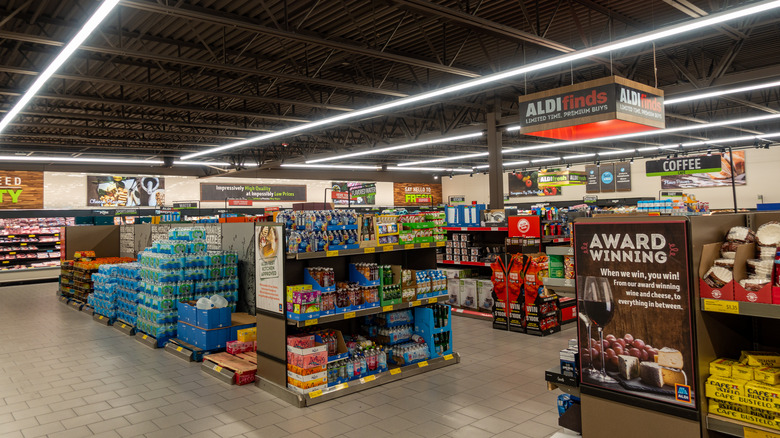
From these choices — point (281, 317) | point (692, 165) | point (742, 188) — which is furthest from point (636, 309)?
point (742, 188)

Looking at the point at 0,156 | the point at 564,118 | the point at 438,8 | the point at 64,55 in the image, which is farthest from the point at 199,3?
the point at 0,156

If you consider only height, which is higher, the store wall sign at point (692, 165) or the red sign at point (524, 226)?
the store wall sign at point (692, 165)

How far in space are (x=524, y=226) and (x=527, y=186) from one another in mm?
17806

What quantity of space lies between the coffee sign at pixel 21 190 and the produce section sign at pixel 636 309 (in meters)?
21.8

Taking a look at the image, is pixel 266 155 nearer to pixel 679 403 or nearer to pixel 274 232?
pixel 274 232

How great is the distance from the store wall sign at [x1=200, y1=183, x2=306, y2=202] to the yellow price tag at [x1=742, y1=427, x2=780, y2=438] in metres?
22.3

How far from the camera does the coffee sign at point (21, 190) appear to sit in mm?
17875

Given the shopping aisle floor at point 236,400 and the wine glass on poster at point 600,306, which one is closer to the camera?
the wine glass on poster at point 600,306

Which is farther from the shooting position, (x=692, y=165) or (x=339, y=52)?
(x=692, y=165)

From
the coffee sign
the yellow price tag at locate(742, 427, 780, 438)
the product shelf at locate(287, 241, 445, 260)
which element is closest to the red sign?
the product shelf at locate(287, 241, 445, 260)

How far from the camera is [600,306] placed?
2.18m

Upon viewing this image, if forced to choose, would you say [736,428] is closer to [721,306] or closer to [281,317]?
[721,306]

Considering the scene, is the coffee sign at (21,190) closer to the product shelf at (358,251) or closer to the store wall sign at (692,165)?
the product shelf at (358,251)

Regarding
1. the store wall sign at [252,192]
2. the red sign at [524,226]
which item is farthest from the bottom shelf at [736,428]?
the store wall sign at [252,192]
